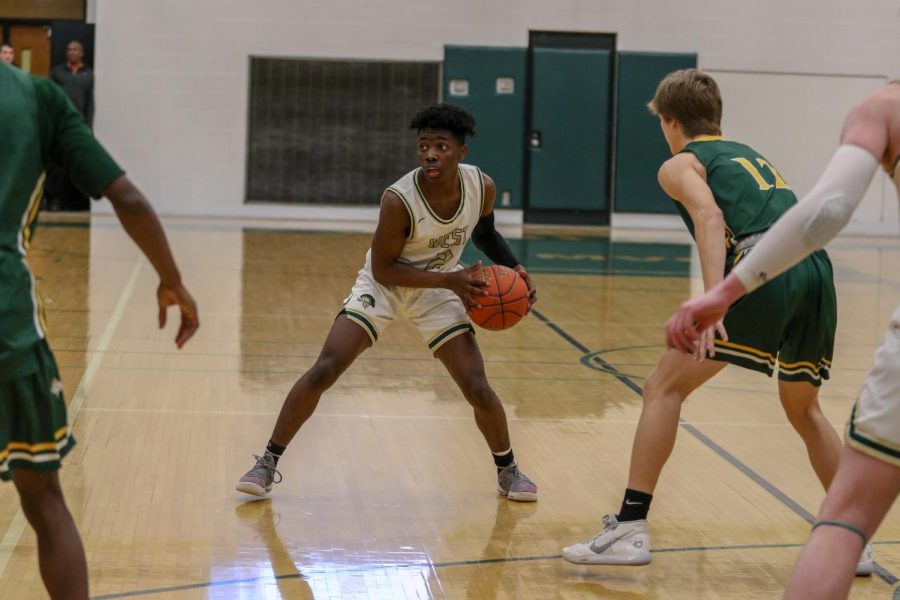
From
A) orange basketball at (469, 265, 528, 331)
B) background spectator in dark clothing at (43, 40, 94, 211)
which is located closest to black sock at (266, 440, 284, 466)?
orange basketball at (469, 265, 528, 331)

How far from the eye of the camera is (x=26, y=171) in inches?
102

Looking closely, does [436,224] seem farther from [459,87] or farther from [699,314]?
[459,87]

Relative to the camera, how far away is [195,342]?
7906 millimetres

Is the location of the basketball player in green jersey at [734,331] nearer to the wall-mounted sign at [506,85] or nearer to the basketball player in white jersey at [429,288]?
the basketball player in white jersey at [429,288]

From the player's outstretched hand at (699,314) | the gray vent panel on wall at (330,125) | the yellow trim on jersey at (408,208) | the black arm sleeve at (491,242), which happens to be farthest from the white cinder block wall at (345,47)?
the player's outstretched hand at (699,314)

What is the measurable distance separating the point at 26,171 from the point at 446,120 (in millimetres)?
2084

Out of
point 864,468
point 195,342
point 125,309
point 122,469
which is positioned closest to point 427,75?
point 125,309

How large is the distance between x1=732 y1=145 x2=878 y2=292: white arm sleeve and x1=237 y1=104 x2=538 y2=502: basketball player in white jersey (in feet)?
7.06

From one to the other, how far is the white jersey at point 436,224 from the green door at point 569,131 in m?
13.4

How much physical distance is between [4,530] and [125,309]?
207 inches

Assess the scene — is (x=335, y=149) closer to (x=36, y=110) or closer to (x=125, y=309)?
(x=125, y=309)

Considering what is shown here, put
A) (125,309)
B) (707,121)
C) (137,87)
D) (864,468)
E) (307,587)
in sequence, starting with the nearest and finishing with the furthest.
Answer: (864,468), (307,587), (707,121), (125,309), (137,87)

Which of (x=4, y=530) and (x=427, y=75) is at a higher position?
(x=427, y=75)

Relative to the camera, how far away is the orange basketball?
4602mm
